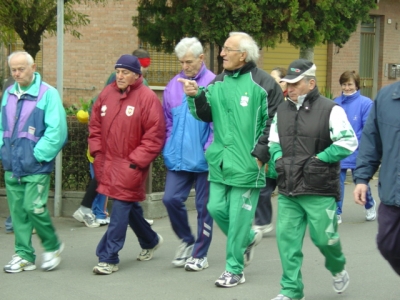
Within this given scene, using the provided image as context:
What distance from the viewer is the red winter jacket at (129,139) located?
270 inches

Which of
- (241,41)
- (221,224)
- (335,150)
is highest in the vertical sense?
(241,41)

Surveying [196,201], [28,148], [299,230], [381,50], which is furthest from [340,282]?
[381,50]

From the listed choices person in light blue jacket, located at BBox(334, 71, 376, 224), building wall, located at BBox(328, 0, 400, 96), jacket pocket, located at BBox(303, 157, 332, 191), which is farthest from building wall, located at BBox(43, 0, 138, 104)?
jacket pocket, located at BBox(303, 157, 332, 191)

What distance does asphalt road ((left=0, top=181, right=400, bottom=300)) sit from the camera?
6363mm

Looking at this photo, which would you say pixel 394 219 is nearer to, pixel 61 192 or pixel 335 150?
pixel 335 150

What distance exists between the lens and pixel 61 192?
9.70m

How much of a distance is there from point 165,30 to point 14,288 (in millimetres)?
8297

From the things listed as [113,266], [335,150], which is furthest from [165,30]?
[335,150]

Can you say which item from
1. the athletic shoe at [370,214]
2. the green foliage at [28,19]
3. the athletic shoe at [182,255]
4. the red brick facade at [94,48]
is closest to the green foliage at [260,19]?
the green foliage at [28,19]

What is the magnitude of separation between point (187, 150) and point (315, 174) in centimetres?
144

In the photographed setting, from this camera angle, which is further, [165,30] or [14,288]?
[165,30]

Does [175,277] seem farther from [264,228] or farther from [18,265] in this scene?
[264,228]

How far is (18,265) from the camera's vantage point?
23.0 feet

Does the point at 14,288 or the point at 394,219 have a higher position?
the point at 394,219
